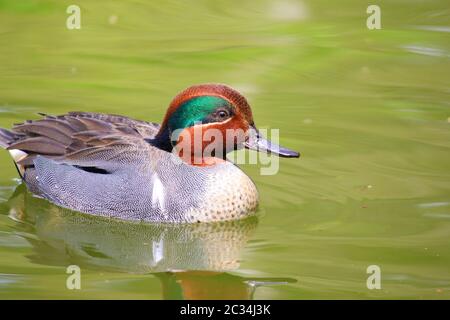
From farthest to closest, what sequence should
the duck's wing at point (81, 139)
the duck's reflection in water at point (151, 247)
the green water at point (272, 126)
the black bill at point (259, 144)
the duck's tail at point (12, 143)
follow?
1. the duck's tail at point (12, 143)
2. the duck's wing at point (81, 139)
3. the black bill at point (259, 144)
4. the green water at point (272, 126)
5. the duck's reflection in water at point (151, 247)

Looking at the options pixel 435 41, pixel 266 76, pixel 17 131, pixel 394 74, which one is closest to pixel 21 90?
pixel 17 131

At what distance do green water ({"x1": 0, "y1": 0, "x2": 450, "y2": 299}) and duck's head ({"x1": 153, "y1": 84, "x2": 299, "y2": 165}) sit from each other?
2.13 feet

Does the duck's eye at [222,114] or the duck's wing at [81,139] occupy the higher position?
the duck's eye at [222,114]

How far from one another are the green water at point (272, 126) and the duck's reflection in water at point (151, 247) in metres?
0.02

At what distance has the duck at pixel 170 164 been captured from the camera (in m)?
8.23

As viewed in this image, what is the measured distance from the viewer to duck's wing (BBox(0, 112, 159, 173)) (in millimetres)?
Answer: 8430

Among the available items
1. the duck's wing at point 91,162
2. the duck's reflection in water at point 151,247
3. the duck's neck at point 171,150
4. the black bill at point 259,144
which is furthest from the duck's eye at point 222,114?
the duck's reflection in water at point 151,247

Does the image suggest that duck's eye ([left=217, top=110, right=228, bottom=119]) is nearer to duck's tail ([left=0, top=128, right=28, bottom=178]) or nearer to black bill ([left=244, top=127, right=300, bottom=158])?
black bill ([left=244, top=127, right=300, bottom=158])

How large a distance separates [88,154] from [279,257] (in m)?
2.00

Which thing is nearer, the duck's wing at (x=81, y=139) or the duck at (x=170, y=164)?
the duck at (x=170, y=164)

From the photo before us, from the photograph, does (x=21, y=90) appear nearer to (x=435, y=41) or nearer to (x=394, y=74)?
(x=394, y=74)

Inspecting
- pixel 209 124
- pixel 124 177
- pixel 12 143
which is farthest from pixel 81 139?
pixel 209 124

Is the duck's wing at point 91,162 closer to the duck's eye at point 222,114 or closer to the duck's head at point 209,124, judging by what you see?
the duck's head at point 209,124

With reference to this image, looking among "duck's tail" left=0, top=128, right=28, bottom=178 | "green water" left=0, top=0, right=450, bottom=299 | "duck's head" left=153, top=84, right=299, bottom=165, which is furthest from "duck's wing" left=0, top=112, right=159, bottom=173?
"green water" left=0, top=0, right=450, bottom=299
